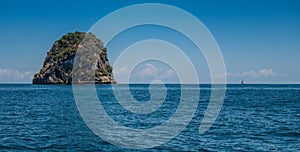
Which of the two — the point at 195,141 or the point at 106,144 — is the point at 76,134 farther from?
the point at 195,141

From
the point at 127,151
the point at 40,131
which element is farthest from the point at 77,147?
the point at 40,131

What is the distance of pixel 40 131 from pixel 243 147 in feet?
62.7

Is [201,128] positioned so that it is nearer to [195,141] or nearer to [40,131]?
[195,141]

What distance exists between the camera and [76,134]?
111ft

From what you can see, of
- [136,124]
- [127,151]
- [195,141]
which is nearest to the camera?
[127,151]

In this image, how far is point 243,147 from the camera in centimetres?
2869

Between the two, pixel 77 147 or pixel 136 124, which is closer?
pixel 77 147

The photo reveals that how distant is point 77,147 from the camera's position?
90.9 feet

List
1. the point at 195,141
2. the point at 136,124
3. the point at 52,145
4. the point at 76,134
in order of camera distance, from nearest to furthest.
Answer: the point at 52,145 < the point at 195,141 < the point at 76,134 < the point at 136,124

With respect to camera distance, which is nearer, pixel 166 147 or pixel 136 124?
pixel 166 147

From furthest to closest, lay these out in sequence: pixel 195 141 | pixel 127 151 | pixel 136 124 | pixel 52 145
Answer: pixel 136 124
pixel 195 141
pixel 52 145
pixel 127 151

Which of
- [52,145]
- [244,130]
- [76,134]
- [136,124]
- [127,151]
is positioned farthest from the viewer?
[136,124]

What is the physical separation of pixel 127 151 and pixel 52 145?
6.21 meters

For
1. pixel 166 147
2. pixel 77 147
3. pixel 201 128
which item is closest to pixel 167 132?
pixel 201 128
